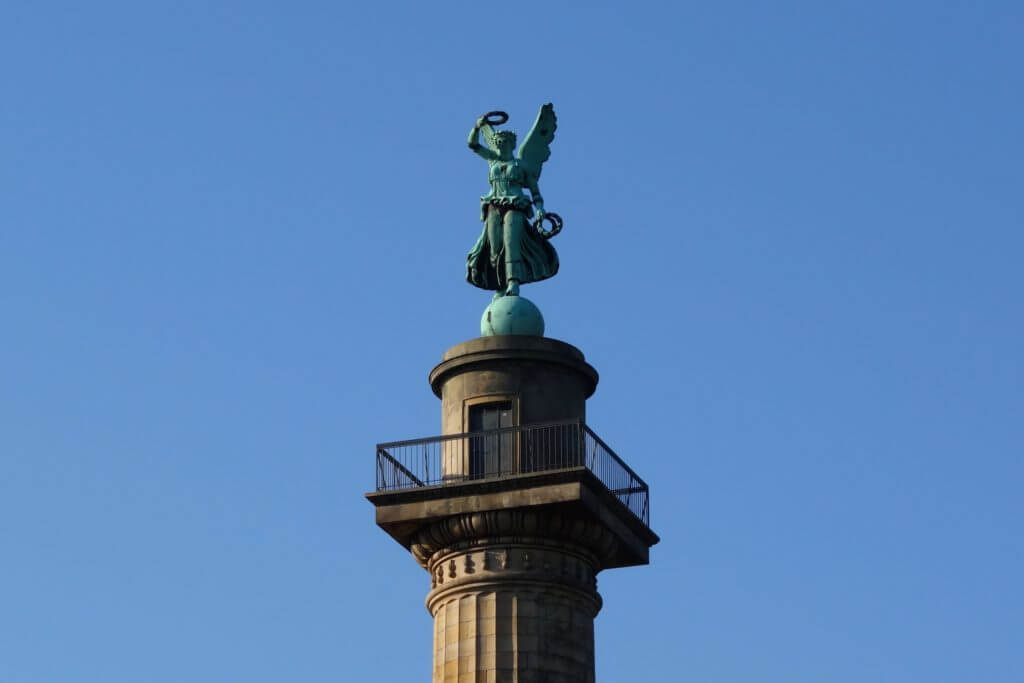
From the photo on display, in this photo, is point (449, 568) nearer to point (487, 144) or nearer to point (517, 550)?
point (517, 550)

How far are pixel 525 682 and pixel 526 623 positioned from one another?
1437 mm

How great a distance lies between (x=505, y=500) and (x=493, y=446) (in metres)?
1.82

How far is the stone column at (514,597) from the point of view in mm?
56312

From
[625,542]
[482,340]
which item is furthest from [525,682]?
[482,340]

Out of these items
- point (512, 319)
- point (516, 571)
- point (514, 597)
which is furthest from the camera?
point (512, 319)

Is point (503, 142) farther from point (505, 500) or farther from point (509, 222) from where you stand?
Result: point (505, 500)

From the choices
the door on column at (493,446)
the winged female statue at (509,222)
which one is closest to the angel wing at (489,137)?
the winged female statue at (509,222)

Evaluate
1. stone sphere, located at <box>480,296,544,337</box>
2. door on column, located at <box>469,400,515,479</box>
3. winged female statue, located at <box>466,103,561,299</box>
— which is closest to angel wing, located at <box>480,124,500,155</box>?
winged female statue, located at <box>466,103,561,299</box>

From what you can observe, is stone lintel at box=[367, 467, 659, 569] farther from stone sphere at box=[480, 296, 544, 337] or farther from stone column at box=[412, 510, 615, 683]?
stone sphere at box=[480, 296, 544, 337]

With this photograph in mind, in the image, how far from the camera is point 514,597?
56.9m

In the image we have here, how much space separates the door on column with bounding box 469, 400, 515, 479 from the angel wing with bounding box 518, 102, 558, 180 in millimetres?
7488

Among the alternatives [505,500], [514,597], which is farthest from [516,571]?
[505,500]

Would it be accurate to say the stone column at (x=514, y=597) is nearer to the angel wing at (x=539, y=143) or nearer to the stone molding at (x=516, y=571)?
the stone molding at (x=516, y=571)

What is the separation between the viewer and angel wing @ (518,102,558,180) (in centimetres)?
6344
